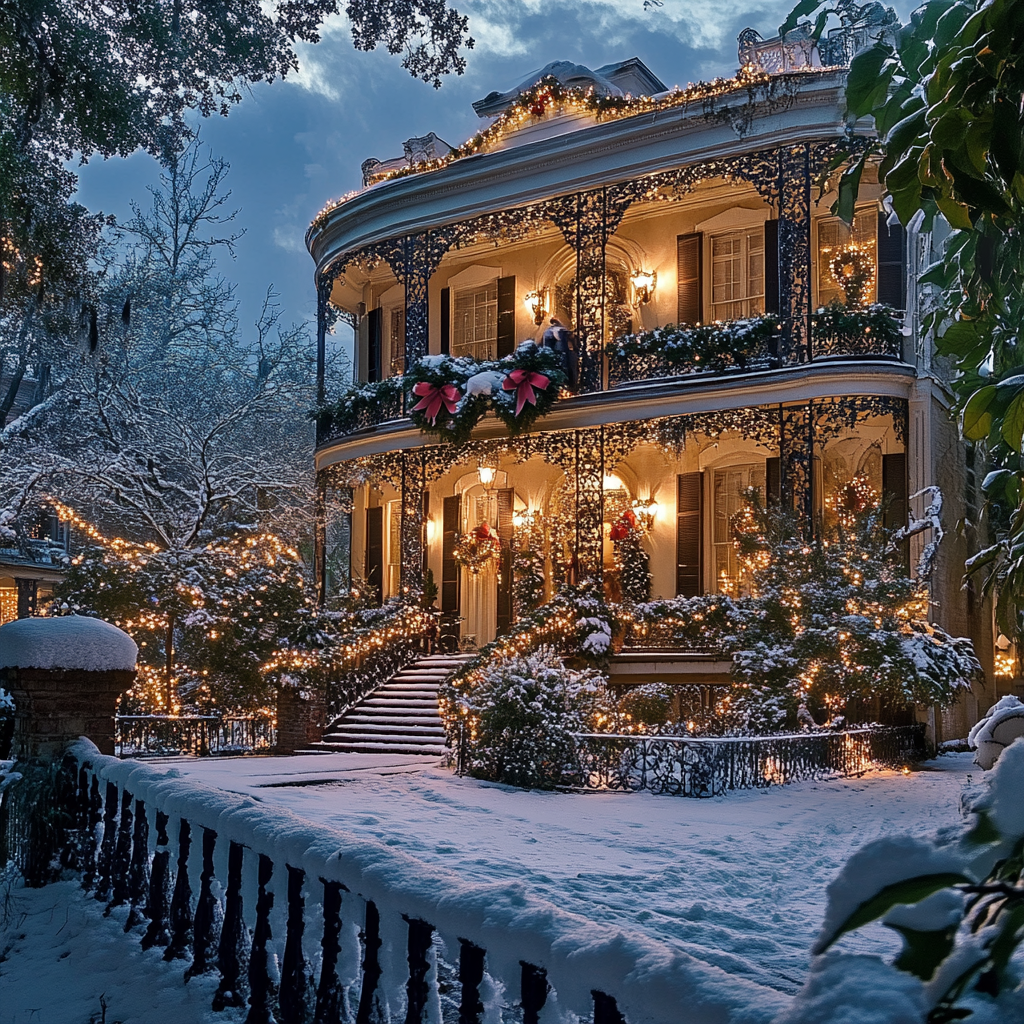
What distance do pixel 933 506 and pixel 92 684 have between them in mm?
12747

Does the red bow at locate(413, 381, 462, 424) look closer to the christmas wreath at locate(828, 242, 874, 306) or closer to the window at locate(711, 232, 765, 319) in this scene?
the window at locate(711, 232, 765, 319)

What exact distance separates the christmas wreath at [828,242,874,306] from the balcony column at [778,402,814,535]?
2.27 meters

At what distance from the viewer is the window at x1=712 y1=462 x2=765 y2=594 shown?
18.6 m

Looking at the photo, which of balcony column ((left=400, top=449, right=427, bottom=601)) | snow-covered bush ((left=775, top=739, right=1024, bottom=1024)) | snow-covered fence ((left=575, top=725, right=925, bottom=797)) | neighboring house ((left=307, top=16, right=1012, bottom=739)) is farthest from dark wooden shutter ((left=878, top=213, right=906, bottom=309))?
snow-covered bush ((left=775, top=739, right=1024, bottom=1024))

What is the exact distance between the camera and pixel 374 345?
23250 millimetres

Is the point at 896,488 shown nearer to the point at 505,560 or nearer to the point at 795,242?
the point at 795,242

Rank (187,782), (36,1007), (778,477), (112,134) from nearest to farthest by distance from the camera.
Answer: (36,1007) < (187,782) < (112,134) < (778,477)

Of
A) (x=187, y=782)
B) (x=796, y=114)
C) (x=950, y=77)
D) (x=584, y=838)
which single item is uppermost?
(x=796, y=114)

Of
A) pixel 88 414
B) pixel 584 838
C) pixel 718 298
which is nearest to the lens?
pixel 584 838

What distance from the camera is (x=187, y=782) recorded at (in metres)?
5.45

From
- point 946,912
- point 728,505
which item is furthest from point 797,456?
point 946,912

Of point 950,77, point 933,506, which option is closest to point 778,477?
point 933,506

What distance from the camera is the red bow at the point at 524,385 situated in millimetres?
18062

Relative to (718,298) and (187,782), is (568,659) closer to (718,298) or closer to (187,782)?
(718,298)
